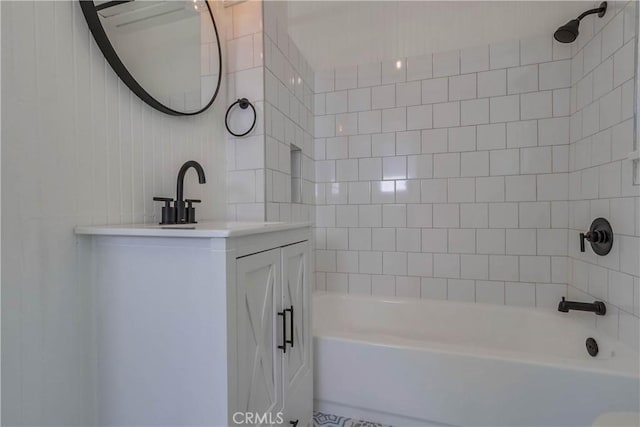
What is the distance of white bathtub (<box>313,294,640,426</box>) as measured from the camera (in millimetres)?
1143

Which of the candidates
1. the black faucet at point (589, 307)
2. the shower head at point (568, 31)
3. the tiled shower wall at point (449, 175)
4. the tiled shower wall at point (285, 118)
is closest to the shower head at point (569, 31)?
the shower head at point (568, 31)

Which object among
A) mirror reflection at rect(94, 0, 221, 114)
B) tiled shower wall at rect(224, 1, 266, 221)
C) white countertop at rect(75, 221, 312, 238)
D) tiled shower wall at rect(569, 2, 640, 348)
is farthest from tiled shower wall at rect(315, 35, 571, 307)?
white countertop at rect(75, 221, 312, 238)

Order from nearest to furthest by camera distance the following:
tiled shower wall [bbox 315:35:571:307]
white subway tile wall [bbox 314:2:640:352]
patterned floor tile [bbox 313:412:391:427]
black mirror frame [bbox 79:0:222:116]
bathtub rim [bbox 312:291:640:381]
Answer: black mirror frame [bbox 79:0:222:116]
bathtub rim [bbox 312:291:640:381]
patterned floor tile [bbox 313:412:391:427]
white subway tile wall [bbox 314:2:640:352]
tiled shower wall [bbox 315:35:571:307]

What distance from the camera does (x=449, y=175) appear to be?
2.04m

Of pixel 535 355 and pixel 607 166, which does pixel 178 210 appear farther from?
pixel 607 166

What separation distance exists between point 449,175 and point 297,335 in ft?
4.94

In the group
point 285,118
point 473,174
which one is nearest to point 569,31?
point 473,174

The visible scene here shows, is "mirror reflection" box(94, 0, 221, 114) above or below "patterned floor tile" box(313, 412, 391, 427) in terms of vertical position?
above

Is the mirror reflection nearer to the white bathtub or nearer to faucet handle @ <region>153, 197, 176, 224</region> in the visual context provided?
faucet handle @ <region>153, 197, 176, 224</region>

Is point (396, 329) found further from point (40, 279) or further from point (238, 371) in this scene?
point (40, 279)

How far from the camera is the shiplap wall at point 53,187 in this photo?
71 centimetres

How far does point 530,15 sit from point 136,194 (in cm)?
242

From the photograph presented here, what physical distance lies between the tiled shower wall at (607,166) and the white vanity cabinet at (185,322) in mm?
1512

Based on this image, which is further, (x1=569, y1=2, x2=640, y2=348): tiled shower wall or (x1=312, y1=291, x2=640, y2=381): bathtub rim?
(x1=569, y1=2, x2=640, y2=348): tiled shower wall
